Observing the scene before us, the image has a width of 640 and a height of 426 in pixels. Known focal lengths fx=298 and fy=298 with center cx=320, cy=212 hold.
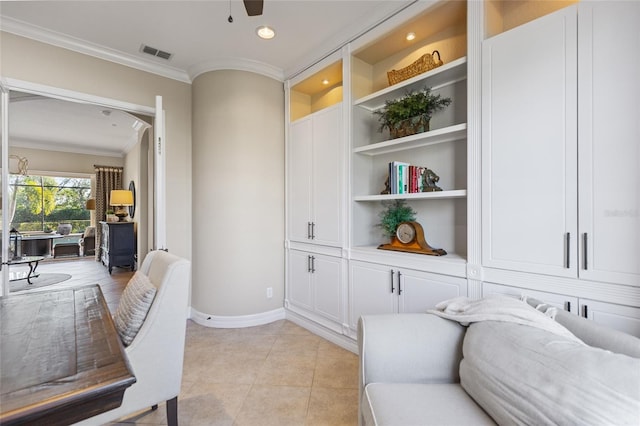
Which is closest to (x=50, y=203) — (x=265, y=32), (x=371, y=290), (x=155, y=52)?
(x=155, y=52)

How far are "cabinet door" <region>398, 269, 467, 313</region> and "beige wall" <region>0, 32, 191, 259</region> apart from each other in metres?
2.46

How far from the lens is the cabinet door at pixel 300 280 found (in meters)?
3.18

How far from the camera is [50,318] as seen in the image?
1.32 meters

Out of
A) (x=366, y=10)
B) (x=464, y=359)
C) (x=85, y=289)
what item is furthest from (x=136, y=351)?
(x=366, y=10)

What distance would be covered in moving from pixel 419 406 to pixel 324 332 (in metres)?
1.91

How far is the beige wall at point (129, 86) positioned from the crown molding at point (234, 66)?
310mm

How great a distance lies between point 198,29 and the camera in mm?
2611

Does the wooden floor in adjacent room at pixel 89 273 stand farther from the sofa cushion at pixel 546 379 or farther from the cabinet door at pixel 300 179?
the sofa cushion at pixel 546 379

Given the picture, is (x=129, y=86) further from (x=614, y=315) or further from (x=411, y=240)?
(x=614, y=315)

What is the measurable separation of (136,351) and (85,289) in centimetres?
69

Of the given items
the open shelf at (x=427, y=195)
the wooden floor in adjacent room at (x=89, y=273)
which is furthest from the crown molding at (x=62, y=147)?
the open shelf at (x=427, y=195)

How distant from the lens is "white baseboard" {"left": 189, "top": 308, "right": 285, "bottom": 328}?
10.6 feet

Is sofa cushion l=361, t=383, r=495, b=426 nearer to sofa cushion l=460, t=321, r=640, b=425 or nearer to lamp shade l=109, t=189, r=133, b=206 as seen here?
sofa cushion l=460, t=321, r=640, b=425

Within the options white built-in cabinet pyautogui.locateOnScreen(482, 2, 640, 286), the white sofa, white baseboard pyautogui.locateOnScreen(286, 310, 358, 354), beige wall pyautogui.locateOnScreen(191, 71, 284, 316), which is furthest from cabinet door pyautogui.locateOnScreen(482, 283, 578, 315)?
beige wall pyautogui.locateOnScreen(191, 71, 284, 316)
